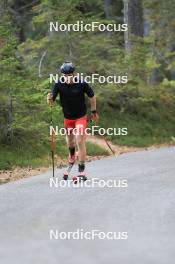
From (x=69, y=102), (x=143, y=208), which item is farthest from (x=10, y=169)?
(x=143, y=208)

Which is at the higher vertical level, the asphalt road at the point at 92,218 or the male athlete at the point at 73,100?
the male athlete at the point at 73,100

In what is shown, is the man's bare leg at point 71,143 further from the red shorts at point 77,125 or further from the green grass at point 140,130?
the green grass at point 140,130

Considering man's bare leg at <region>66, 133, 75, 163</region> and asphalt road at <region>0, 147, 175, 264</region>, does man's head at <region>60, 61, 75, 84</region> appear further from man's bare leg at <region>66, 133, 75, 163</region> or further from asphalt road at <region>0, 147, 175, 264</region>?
asphalt road at <region>0, 147, 175, 264</region>

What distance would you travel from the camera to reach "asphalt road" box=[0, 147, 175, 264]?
7.45 meters

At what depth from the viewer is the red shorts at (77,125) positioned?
12789 mm

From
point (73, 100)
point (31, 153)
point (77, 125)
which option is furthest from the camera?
point (31, 153)

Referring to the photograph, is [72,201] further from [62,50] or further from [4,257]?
[62,50]

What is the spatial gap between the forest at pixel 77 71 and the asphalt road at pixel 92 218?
334 cm

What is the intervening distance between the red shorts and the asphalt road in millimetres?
1090

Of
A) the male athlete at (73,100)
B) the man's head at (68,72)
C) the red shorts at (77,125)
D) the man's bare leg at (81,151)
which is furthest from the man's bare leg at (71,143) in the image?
the man's head at (68,72)

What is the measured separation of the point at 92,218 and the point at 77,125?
138 inches

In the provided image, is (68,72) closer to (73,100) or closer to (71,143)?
(73,100)

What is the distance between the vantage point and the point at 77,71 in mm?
22953

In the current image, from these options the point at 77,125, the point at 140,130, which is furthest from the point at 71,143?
the point at 140,130
